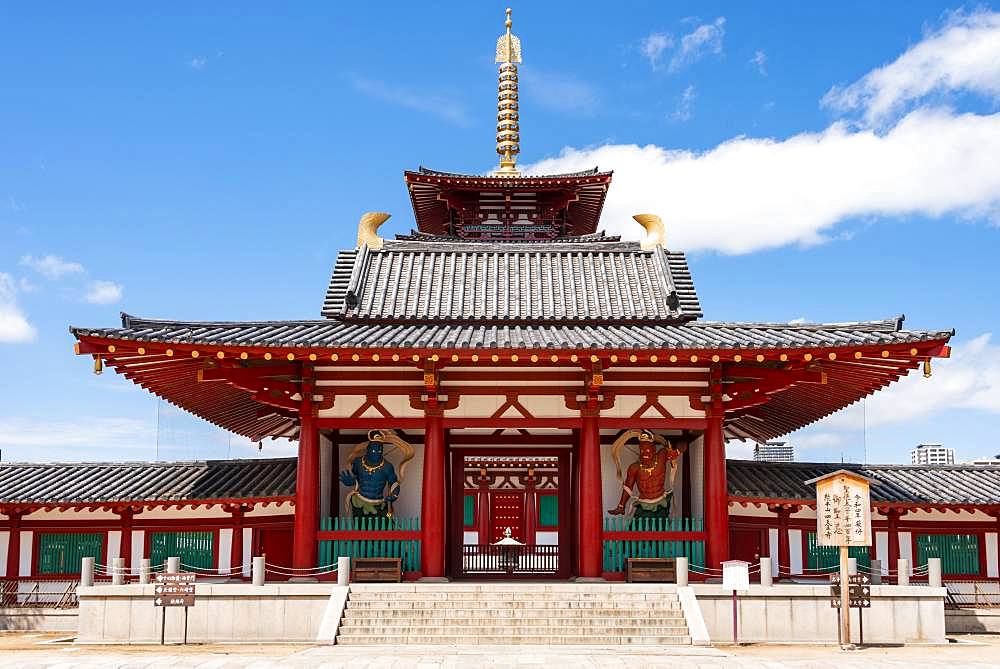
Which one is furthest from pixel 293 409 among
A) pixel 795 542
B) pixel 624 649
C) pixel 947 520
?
pixel 947 520

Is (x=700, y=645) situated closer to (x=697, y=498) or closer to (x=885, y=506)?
(x=697, y=498)

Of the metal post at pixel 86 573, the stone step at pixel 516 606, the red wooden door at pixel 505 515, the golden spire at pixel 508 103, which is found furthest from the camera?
the red wooden door at pixel 505 515

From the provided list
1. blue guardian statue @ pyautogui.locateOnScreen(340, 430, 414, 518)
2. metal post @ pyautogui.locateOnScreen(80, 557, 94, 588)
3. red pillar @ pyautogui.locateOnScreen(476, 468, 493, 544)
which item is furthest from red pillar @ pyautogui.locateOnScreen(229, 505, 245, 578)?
red pillar @ pyautogui.locateOnScreen(476, 468, 493, 544)

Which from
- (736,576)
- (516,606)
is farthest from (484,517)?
(736,576)

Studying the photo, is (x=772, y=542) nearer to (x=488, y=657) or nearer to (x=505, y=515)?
(x=488, y=657)

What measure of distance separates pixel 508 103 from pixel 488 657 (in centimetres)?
2467

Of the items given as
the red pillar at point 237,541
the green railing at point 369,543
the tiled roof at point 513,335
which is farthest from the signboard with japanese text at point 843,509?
the red pillar at point 237,541

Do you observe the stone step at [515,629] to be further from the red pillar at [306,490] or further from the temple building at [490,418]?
the red pillar at [306,490]

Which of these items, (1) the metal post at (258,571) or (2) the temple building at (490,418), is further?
(2) the temple building at (490,418)

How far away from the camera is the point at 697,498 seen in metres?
21.1

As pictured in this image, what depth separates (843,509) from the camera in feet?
55.0

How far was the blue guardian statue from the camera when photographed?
20.5 m

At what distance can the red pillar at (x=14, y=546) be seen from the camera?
893 inches

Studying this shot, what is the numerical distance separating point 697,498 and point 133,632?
11425 millimetres
